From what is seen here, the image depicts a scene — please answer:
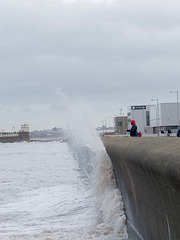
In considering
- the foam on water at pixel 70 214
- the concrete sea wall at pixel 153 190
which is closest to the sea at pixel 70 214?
the foam on water at pixel 70 214

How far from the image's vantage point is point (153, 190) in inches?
234

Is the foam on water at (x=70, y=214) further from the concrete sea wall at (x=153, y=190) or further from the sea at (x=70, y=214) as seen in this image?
the concrete sea wall at (x=153, y=190)

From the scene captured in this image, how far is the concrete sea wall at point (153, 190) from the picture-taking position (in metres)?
4.85

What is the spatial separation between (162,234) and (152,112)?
374 feet

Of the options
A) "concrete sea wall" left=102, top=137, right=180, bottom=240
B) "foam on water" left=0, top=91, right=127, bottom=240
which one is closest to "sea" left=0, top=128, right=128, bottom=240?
"foam on water" left=0, top=91, right=127, bottom=240

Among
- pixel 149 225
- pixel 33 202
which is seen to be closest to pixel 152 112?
pixel 33 202

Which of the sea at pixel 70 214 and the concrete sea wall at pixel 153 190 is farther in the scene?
the sea at pixel 70 214

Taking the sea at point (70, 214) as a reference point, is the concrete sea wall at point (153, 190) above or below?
above

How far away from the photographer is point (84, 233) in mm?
9477

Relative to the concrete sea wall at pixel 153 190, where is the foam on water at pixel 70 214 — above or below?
below

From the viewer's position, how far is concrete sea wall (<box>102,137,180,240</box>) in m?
4.85

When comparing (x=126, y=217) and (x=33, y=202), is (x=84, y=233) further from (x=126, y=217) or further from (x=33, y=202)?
(x=33, y=202)

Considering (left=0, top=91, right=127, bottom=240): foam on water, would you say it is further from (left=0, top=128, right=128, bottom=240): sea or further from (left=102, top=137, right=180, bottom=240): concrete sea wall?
(left=102, top=137, right=180, bottom=240): concrete sea wall

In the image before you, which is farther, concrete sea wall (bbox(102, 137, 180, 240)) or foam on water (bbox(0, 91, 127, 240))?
foam on water (bbox(0, 91, 127, 240))
